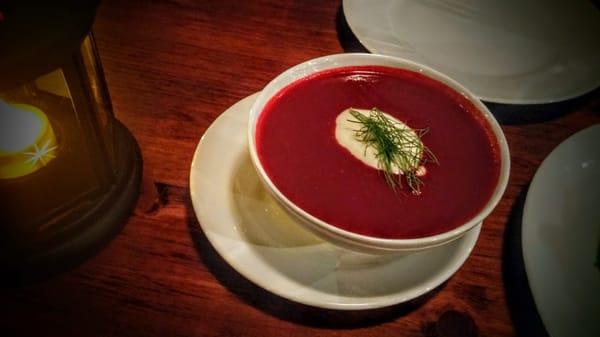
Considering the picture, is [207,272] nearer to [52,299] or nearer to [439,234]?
[52,299]

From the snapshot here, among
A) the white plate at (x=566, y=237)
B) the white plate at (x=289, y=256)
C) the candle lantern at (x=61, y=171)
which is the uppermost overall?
the candle lantern at (x=61, y=171)

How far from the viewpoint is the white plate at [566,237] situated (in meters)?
0.73

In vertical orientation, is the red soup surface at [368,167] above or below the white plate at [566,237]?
above

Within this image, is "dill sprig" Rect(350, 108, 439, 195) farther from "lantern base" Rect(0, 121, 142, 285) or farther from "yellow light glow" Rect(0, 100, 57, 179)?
"yellow light glow" Rect(0, 100, 57, 179)

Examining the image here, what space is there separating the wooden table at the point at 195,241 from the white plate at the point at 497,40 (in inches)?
2.5

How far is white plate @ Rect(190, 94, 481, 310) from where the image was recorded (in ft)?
2.39

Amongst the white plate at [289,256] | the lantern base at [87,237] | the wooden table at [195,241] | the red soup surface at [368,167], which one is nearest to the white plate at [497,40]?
the wooden table at [195,241]

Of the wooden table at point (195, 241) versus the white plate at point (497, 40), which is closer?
the wooden table at point (195, 241)

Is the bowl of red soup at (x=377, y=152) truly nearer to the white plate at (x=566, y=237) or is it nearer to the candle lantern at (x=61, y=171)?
the white plate at (x=566, y=237)

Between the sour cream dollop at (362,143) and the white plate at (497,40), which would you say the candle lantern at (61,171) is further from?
the white plate at (497,40)

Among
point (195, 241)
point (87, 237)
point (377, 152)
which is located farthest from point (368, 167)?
point (87, 237)

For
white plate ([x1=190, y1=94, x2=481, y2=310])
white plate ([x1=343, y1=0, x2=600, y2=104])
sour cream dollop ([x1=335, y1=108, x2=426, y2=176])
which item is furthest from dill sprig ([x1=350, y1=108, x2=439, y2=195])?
white plate ([x1=343, y1=0, x2=600, y2=104])

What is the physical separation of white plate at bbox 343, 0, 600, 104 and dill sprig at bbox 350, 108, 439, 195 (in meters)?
0.31

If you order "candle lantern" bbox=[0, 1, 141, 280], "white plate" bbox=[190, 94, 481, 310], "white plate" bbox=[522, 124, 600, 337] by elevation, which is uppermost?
"candle lantern" bbox=[0, 1, 141, 280]
